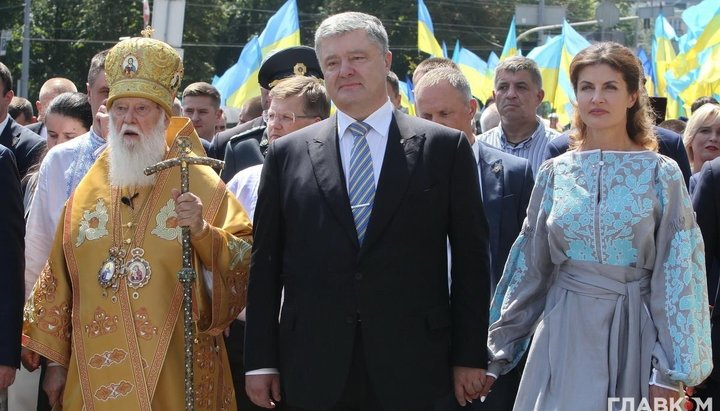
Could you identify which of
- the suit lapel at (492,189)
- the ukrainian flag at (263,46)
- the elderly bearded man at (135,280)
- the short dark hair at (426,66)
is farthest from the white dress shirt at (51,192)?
the ukrainian flag at (263,46)

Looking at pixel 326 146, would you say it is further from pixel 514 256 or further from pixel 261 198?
pixel 514 256

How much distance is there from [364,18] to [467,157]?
69 centimetres

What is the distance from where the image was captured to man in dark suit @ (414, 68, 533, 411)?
6367mm

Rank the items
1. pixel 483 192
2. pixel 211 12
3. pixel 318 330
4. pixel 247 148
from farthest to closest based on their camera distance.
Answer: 1. pixel 211 12
2. pixel 247 148
3. pixel 483 192
4. pixel 318 330

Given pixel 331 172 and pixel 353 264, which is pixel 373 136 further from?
pixel 353 264

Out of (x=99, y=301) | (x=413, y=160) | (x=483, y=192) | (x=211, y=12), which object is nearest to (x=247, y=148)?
(x=483, y=192)

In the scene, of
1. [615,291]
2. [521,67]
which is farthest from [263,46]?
[615,291]

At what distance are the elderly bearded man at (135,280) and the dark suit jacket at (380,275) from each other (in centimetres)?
48

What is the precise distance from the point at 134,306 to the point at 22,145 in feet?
10.1

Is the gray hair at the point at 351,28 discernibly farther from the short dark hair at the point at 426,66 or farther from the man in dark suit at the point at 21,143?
the man in dark suit at the point at 21,143

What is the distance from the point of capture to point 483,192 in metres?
6.44

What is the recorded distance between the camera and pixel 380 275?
466 cm

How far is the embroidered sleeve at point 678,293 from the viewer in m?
4.75

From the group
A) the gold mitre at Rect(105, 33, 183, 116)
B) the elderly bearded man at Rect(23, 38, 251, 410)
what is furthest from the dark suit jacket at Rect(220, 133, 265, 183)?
the elderly bearded man at Rect(23, 38, 251, 410)
